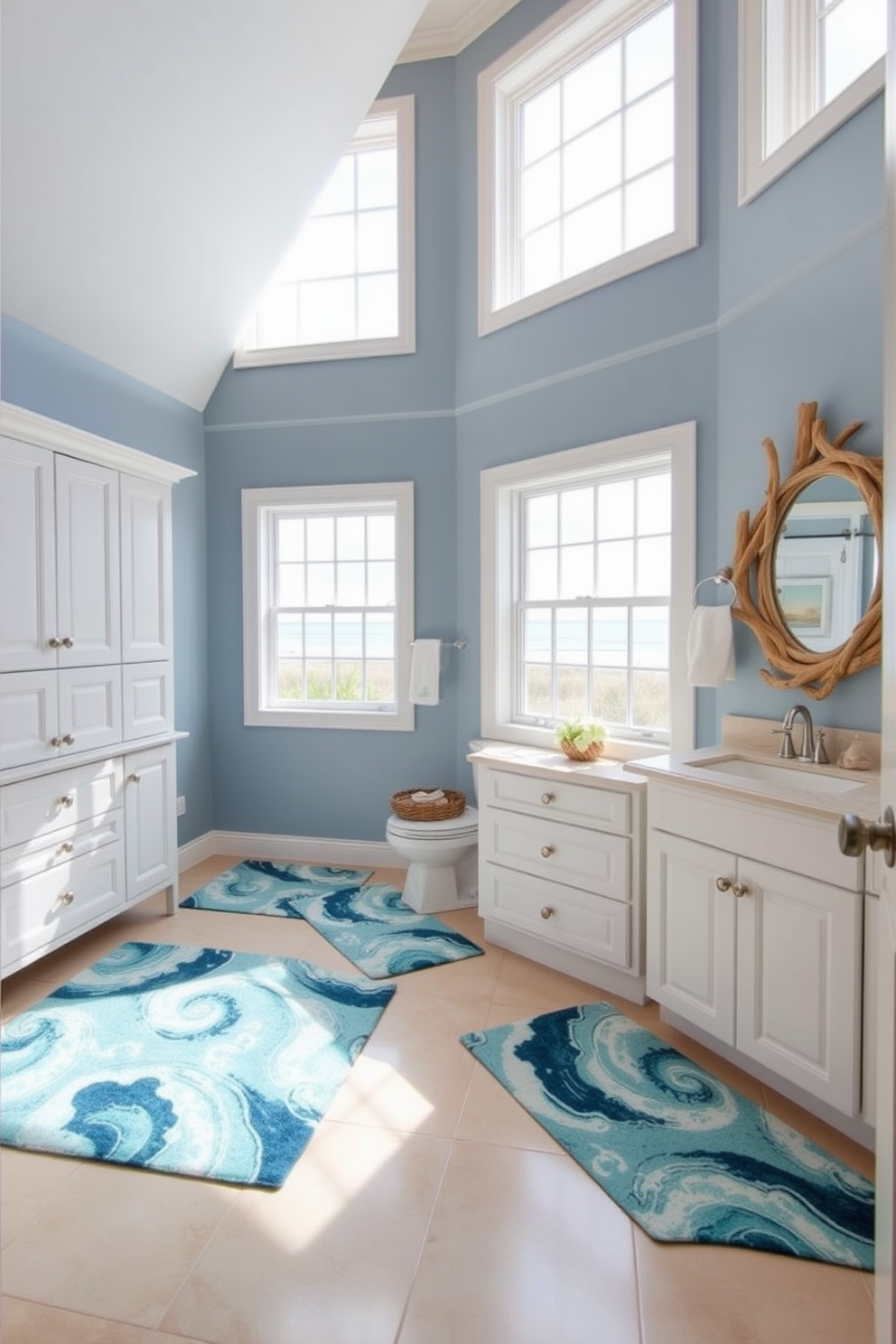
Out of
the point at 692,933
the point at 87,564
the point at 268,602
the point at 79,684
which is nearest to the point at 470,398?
the point at 268,602

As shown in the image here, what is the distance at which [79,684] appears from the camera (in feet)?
9.22

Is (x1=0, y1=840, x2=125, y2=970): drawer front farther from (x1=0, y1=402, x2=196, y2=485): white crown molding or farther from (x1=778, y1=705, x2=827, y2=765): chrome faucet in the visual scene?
(x1=778, y1=705, x2=827, y2=765): chrome faucet

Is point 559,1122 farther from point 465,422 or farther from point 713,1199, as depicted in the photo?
point 465,422

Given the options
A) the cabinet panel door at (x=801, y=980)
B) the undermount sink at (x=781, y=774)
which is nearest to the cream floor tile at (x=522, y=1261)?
the cabinet panel door at (x=801, y=980)

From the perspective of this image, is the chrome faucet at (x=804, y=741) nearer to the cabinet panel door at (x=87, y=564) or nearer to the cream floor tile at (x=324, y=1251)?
the cream floor tile at (x=324, y=1251)

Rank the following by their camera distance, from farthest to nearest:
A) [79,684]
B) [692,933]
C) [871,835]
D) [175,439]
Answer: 1. [175,439]
2. [79,684]
3. [692,933]
4. [871,835]

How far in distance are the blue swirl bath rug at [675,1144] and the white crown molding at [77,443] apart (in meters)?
2.54

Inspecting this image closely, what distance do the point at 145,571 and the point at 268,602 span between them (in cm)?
102

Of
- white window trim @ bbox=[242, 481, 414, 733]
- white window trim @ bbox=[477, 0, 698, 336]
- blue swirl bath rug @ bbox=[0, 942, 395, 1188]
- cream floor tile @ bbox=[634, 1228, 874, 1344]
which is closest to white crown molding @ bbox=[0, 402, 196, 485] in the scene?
white window trim @ bbox=[242, 481, 414, 733]

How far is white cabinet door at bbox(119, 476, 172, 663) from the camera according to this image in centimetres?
306

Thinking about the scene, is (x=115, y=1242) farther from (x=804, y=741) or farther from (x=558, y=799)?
(x=804, y=741)

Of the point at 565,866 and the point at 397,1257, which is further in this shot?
the point at 565,866

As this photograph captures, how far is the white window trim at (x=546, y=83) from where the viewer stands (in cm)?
279

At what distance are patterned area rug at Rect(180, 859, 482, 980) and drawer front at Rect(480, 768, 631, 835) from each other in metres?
0.64
